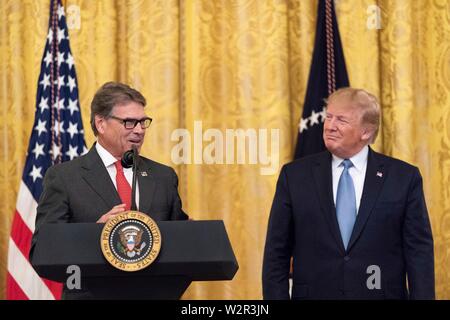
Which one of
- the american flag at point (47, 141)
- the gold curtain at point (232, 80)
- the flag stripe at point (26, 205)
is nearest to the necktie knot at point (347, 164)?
the gold curtain at point (232, 80)

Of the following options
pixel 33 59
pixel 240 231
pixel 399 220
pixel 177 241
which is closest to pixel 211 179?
pixel 240 231

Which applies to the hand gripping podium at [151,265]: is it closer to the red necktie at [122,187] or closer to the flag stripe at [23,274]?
the red necktie at [122,187]

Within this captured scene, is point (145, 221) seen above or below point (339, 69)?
below

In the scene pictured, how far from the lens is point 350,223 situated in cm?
377

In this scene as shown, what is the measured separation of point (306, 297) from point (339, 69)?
1.89 meters

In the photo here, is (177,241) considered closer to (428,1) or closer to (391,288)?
(391,288)

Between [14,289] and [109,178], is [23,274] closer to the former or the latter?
[14,289]

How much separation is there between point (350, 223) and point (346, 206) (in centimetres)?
8

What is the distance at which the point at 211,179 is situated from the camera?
17.2ft
